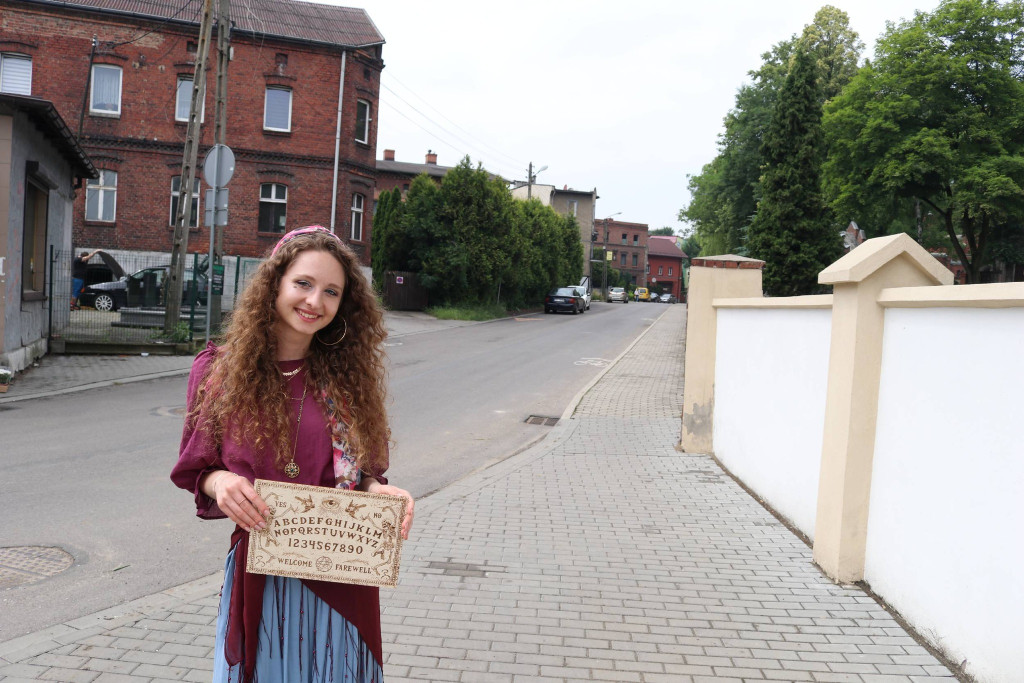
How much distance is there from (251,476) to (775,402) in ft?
18.3

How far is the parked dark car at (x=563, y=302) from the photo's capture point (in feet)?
143

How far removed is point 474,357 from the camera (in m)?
20.2

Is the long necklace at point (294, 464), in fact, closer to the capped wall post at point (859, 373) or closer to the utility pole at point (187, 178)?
the capped wall post at point (859, 373)

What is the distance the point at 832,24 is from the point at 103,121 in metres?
35.1

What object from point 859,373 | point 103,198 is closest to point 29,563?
point 859,373

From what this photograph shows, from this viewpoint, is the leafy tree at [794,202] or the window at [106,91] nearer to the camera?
the leafy tree at [794,202]

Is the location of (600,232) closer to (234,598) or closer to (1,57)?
(1,57)

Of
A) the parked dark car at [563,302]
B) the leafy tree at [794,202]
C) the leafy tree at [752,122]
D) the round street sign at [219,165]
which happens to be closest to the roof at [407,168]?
the parked dark car at [563,302]

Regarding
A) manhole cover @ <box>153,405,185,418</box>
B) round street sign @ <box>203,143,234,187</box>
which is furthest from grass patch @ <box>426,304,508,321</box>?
manhole cover @ <box>153,405,185,418</box>

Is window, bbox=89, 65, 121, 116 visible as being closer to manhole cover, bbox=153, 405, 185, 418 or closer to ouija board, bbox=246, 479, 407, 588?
manhole cover, bbox=153, 405, 185, 418

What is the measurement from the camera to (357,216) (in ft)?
111

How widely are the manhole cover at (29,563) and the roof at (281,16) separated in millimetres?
27896

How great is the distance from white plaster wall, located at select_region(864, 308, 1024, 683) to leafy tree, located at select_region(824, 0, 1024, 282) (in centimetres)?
2741

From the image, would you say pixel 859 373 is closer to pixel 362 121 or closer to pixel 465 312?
pixel 465 312
